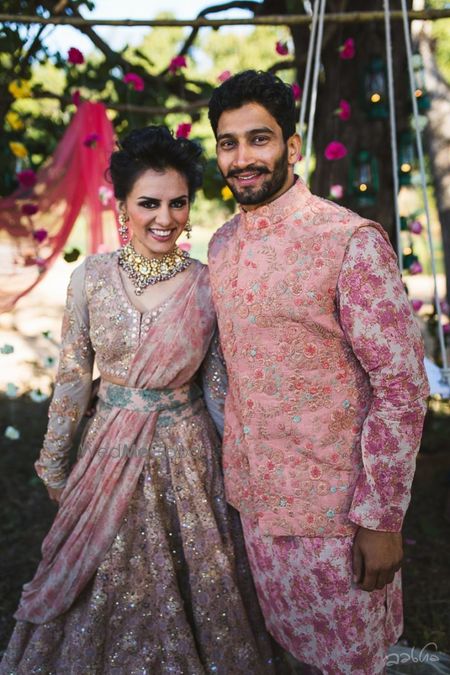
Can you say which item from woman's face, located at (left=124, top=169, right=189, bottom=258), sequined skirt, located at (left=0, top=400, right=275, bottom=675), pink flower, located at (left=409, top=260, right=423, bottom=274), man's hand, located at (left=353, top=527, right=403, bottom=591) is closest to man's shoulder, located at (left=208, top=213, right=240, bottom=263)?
woman's face, located at (left=124, top=169, right=189, bottom=258)

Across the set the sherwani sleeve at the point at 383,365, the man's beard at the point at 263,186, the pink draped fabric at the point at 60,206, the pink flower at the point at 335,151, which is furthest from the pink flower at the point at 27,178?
the sherwani sleeve at the point at 383,365

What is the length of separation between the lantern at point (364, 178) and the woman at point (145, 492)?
161 centimetres

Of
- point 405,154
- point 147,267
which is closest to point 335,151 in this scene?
point 405,154

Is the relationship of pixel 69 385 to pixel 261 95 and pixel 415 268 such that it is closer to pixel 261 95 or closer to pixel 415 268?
pixel 261 95

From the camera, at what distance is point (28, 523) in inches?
150

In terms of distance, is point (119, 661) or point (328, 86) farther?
point (328, 86)

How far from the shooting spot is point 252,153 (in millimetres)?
1784

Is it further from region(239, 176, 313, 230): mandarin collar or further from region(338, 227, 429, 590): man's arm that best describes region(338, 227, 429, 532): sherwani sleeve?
region(239, 176, 313, 230): mandarin collar

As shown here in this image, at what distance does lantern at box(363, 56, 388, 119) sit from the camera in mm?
3541

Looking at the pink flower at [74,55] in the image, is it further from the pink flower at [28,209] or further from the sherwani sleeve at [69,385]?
the sherwani sleeve at [69,385]

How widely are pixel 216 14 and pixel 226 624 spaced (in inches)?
126

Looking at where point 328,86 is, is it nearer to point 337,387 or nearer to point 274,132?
point 274,132

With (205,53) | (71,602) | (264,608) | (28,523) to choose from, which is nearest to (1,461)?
(28,523)

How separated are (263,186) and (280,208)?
8 centimetres
